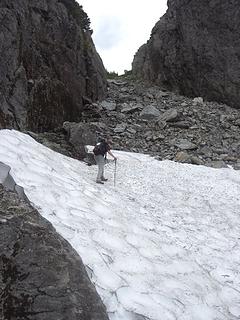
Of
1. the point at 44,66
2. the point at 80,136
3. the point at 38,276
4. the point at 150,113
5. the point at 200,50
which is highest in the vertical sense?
the point at 200,50

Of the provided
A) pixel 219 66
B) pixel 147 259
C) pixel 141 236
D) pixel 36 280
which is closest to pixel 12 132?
pixel 141 236

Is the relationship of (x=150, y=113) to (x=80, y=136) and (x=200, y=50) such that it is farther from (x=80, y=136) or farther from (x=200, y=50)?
(x=200, y=50)

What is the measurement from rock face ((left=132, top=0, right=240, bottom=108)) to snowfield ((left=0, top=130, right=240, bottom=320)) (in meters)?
15.5

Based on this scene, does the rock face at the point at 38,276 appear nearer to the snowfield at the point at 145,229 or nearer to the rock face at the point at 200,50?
the snowfield at the point at 145,229

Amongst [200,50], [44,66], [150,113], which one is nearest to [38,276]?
[44,66]

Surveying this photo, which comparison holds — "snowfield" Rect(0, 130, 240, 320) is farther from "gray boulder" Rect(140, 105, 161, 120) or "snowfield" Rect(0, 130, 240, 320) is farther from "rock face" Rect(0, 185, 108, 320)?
"gray boulder" Rect(140, 105, 161, 120)

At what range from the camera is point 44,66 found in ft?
74.1

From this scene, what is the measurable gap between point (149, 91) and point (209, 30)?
6.75m

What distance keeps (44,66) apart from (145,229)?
1391 cm

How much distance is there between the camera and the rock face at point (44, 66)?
1855cm

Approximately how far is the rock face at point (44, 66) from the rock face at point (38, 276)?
36.4ft

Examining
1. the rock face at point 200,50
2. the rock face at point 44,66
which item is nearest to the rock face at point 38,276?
the rock face at point 44,66

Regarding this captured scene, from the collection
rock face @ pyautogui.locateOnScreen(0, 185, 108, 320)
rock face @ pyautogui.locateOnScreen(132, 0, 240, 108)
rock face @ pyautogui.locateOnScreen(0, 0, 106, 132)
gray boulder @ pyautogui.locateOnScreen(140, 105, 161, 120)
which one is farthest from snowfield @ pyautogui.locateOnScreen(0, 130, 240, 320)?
rock face @ pyautogui.locateOnScreen(132, 0, 240, 108)

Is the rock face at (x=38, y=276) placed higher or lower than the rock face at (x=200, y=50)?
lower
